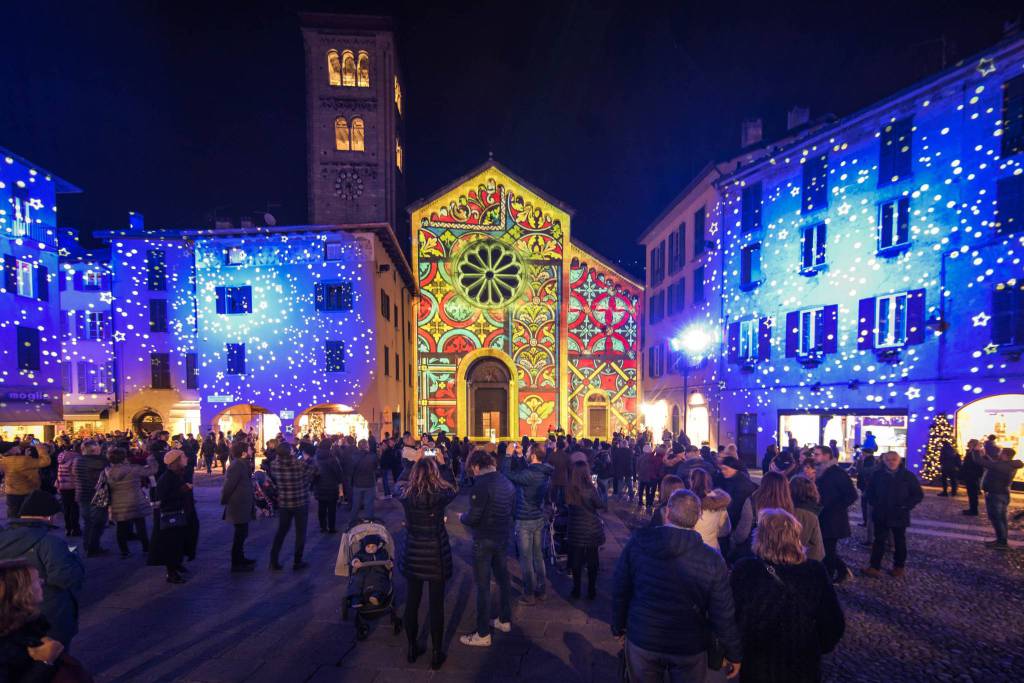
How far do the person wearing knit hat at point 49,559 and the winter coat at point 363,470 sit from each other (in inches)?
227

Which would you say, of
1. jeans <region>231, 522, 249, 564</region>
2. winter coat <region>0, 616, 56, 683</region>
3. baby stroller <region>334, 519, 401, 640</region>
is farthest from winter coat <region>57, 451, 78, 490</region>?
winter coat <region>0, 616, 56, 683</region>

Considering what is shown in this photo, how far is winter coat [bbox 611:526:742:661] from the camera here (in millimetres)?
3000

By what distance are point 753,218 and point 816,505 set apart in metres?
19.7

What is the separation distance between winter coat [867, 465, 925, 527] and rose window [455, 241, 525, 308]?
2369 cm

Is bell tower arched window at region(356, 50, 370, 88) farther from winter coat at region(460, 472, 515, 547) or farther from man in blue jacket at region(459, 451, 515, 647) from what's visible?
winter coat at region(460, 472, 515, 547)

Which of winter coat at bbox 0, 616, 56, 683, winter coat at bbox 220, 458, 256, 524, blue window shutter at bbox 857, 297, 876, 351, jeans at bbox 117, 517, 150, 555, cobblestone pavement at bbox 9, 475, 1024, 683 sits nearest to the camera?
winter coat at bbox 0, 616, 56, 683

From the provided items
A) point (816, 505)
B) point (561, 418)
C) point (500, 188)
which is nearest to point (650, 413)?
point (561, 418)

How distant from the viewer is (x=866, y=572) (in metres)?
7.50

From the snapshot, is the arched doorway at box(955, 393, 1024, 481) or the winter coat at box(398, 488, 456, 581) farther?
the arched doorway at box(955, 393, 1024, 481)

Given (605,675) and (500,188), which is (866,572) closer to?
(605,675)

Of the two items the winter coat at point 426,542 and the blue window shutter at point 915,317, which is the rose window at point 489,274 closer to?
the blue window shutter at point 915,317

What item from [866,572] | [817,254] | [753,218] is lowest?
[866,572]

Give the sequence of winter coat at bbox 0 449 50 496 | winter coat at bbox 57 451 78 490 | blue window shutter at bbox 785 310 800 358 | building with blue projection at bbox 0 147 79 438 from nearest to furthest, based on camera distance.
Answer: winter coat at bbox 0 449 50 496, winter coat at bbox 57 451 78 490, blue window shutter at bbox 785 310 800 358, building with blue projection at bbox 0 147 79 438

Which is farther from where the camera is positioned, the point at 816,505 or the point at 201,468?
the point at 201,468
